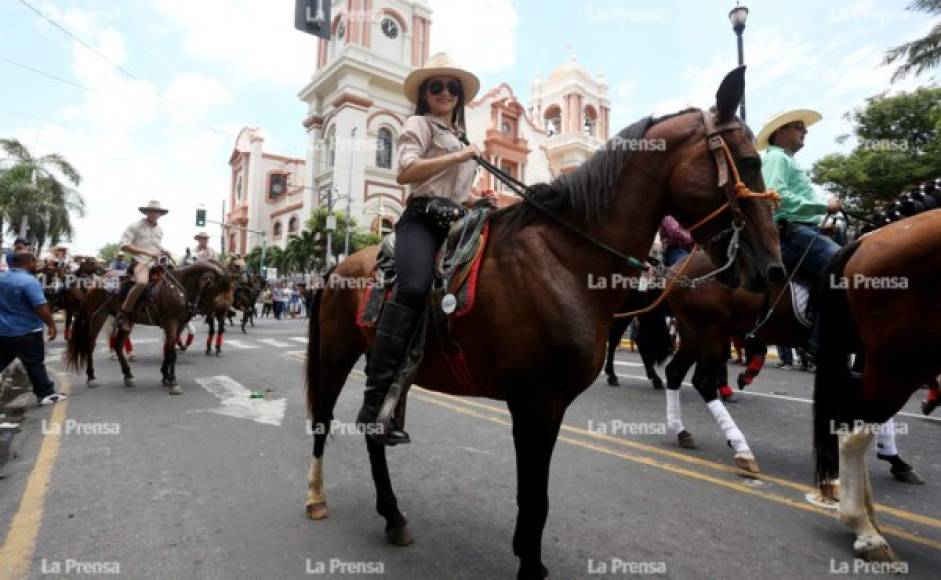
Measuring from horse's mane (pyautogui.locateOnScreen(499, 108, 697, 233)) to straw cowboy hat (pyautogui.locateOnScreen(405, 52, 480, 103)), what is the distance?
3.32 ft

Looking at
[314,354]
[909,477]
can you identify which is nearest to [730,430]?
[909,477]

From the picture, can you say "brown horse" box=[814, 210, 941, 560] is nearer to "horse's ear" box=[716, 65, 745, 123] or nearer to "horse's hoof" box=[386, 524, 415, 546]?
"horse's ear" box=[716, 65, 745, 123]

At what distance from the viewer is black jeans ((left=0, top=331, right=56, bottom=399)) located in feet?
20.6

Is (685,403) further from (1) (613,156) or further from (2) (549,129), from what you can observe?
(2) (549,129)

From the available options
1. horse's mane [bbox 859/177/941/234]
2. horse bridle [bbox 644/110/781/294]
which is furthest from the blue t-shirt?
horse's mane [bbox 859/177/941/234]

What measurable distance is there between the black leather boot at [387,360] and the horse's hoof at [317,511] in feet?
3.52

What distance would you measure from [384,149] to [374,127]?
6.35 ft

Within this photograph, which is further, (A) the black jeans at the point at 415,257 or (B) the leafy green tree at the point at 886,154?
(B) the leafy green tree at the point at 886,154

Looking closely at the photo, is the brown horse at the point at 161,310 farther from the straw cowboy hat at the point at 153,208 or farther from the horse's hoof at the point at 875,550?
the horse's hoof at the point at 875,550

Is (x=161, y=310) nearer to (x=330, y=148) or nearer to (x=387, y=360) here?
(x=387, y=360)

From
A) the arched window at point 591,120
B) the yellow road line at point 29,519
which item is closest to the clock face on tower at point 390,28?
the arched window at point 591,120

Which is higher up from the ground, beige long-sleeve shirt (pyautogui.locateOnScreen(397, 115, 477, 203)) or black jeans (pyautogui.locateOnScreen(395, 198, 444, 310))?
beige long-sleeve shirt (pyautogui.locateOnScreen(397, 115, 477, 203))

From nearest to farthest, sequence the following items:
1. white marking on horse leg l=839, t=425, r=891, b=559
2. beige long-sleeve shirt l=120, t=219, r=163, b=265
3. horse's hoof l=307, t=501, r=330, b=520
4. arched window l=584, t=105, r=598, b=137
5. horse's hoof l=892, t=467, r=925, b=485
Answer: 1. white marking on horse leg l=839, t=425, r=891, b=559
2. horse's hoof l=307, t=501, r=330, b=520
3. horse's hoof l=892, t=467, r=925, b=485
4. beige long-sleeve shirt l=120, t=219, r=163, b=265
5. arched window l=584, t=105, r=598, b=137

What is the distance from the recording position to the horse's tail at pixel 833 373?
3432mm
